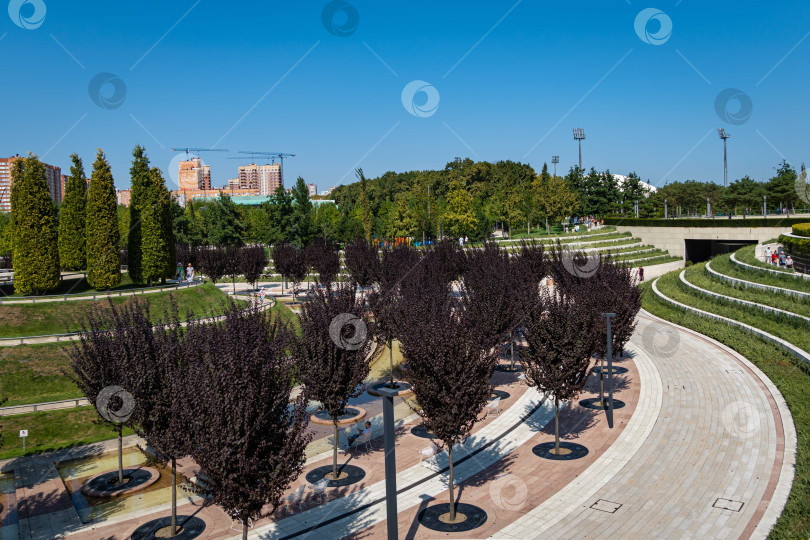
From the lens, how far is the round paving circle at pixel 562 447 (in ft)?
51.6

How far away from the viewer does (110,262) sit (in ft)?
99.4

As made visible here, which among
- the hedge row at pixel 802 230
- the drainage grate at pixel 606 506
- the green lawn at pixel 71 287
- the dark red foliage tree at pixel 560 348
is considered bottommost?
the drainage grate at pixel 606 506

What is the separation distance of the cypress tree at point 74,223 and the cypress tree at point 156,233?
15.9 ft

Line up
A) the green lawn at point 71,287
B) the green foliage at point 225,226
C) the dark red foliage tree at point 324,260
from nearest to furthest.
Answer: the green lawn at point 71,287, the dark red foliage tree at point 324,260, the green foliage at point 225,226

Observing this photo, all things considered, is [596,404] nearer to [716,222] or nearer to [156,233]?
[156,233]

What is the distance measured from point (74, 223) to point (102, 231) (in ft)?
29.9

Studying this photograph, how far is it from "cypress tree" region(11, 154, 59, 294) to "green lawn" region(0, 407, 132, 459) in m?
12.1

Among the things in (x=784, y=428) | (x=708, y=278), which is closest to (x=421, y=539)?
(x=784, y=428)

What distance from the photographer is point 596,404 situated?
67.1 ft

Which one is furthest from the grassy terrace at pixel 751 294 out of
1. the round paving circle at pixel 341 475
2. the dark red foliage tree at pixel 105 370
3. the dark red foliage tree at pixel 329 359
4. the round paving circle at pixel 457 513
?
the dark red foliage tree at pixel 105 370

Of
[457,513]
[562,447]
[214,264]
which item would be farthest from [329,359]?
[214,264]

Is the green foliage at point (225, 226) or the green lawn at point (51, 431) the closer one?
the green lawn at point (51, 431)

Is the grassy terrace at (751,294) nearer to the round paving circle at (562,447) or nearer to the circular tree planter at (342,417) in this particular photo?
the round paving circle at (562,447)

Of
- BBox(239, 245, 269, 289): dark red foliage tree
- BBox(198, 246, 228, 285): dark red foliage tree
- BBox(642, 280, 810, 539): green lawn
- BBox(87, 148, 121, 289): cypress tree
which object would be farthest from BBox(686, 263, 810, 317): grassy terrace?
BBox(198, 246, 228, 285): dark red foliage tree
